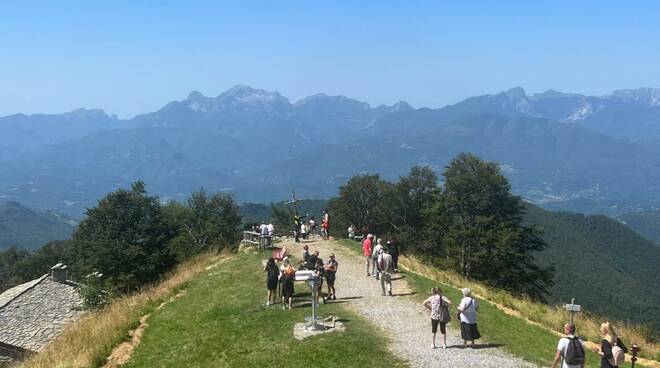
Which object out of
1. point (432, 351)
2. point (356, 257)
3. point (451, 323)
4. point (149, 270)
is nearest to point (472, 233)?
point (356, 257)

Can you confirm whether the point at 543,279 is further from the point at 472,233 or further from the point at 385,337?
the point at 385,337

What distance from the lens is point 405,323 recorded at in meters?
22.1

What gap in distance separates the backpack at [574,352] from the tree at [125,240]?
44.0 metres

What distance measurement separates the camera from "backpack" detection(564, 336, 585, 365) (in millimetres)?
14352

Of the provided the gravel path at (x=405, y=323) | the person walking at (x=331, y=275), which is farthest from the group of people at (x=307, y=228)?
the person walking at (x=331, y=275)

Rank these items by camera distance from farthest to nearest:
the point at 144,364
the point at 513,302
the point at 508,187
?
the point at 508,187, the point at 513,302, the point at 144,364

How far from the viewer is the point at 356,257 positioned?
3634 centimetres

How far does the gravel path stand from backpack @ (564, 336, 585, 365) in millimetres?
2781

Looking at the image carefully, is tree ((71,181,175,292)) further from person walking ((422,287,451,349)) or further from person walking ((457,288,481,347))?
person walking ((457,288,481,347))

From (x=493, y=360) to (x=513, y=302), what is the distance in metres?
10.9

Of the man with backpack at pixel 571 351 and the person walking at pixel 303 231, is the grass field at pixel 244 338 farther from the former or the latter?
the person walking at pixel 303 231

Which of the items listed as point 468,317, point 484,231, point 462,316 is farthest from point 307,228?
point 468,317

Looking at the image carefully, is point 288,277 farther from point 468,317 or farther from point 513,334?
point 513,334

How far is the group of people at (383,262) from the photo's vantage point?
2651 centimetres
